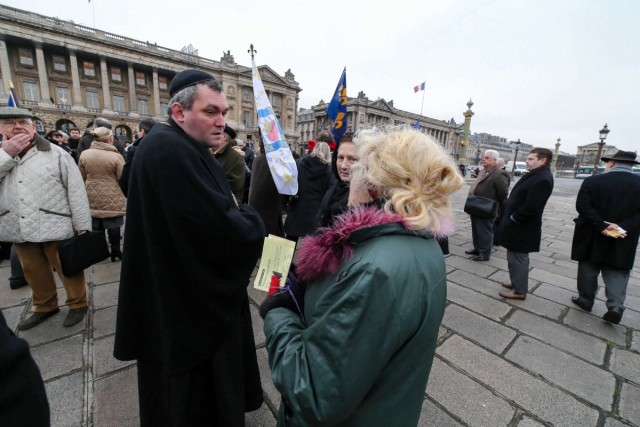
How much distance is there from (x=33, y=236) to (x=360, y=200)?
119 inches

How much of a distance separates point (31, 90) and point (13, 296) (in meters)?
45.4

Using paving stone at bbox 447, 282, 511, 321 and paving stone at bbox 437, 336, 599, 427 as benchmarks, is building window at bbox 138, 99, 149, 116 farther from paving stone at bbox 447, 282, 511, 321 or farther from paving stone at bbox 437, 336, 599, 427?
paving stone at bbox 437, 336, 599, 427

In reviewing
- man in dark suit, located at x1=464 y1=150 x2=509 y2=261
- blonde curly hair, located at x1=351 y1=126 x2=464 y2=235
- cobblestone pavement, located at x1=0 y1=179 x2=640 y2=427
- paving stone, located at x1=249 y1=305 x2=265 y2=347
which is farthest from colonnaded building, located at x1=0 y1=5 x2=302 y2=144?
blonde curly hair, located at x1=351 y1=126 x2=464 y2=235

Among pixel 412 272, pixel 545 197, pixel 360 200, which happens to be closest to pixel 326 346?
pixel 412 272

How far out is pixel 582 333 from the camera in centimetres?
293

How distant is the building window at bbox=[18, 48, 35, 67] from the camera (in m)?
32.7

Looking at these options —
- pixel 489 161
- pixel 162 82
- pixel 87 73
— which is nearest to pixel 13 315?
pixel 489 161

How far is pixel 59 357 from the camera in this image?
7.43ft

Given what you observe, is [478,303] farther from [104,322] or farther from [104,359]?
[104,322]

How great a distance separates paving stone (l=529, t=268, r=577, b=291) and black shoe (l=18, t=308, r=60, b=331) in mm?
6031

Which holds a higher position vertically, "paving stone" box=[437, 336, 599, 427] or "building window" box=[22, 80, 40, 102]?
"building window" box=[22, 80, 40, 102]

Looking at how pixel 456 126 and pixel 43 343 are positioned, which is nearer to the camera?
pixel 43 343

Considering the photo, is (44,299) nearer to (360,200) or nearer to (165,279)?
(165,279)

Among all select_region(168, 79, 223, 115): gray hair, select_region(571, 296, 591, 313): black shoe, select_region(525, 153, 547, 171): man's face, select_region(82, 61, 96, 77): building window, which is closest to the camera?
select_region(168, 79, 223, 115): gray hair
